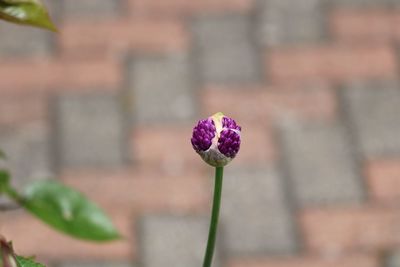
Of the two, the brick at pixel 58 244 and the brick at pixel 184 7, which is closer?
the brick at pixel 58 244

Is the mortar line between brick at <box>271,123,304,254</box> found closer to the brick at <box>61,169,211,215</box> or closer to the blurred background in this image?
the blurred background

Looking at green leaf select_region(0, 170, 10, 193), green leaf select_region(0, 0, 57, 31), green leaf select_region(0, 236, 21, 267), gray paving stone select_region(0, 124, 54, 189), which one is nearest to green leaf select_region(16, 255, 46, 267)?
green leaf select_region(0, 236, 21, 267)

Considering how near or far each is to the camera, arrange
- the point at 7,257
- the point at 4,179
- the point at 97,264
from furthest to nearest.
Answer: the point at 97,264 → the point at 4,179 → the point at 7,257

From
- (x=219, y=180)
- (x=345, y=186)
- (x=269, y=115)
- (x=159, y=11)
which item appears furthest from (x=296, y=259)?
(x=219, y=180)

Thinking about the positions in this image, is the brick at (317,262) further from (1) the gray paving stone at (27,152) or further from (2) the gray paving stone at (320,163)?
(1) the gray paving stone at (27,152)

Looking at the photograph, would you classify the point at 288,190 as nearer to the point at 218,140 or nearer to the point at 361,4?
the point at 361,4

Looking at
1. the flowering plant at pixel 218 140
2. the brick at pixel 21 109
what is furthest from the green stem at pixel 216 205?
the brick at pixel 21 109

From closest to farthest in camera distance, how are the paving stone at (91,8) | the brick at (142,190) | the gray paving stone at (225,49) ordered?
1. the brick at (142,190)
2. the gray paving stone at (225,49)
3. the paving stone at (91,8)

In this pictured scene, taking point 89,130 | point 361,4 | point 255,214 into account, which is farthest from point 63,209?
point 361,4
